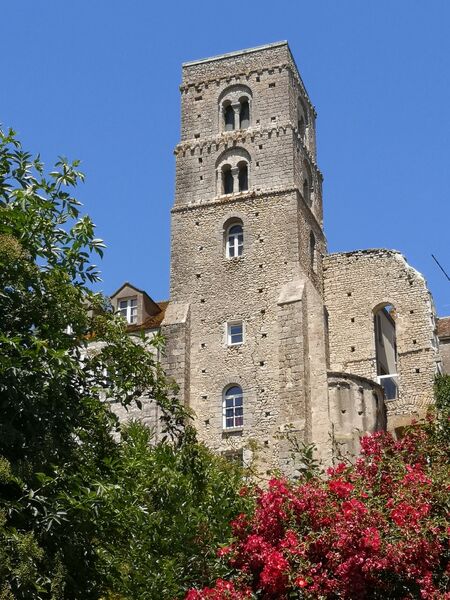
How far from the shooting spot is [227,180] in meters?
40.2

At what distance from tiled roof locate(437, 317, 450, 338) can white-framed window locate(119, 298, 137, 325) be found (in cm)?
1114

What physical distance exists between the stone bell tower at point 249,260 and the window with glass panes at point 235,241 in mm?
46

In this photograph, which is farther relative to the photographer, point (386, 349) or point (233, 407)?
point (386, 349)

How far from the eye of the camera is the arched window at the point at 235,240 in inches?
1497

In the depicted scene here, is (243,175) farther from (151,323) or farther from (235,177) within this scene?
(151,323)

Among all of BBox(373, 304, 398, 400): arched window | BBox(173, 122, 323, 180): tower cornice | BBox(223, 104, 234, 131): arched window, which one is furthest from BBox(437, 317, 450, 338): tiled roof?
BBox(223, 104, 234, 131): arched window

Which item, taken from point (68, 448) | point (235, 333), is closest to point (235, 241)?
point (235, 333)

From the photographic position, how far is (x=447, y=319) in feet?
141

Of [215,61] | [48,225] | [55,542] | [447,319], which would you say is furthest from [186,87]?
[55,542]

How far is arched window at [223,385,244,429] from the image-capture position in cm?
3497

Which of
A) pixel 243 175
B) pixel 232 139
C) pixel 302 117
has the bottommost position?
pixel 243 175

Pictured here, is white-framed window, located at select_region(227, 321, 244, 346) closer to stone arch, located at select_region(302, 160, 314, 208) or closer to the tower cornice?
stone arch, located at select_region(302, 160, 314, 208)

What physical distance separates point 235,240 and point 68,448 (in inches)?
894

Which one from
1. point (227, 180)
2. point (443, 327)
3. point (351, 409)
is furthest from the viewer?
point (443, 327)
